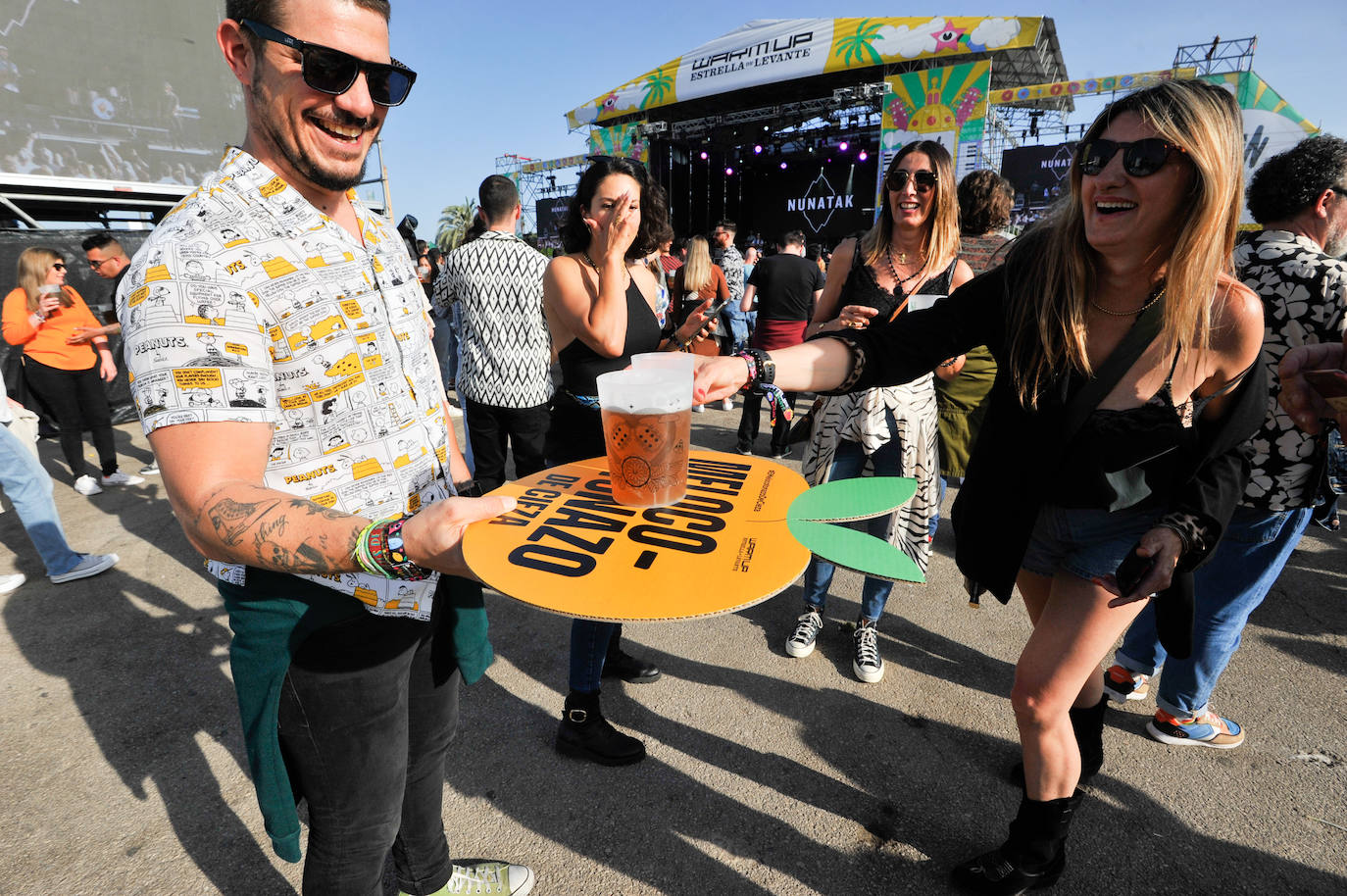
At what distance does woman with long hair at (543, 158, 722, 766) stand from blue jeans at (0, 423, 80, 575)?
3177 mm

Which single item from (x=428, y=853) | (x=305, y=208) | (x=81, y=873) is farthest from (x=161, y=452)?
(x=81, y=873)

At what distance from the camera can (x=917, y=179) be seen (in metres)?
2.32

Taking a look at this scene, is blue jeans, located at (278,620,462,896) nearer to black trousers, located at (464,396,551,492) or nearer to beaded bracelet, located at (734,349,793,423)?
beaded bracelet, located at (734,349,793,423)

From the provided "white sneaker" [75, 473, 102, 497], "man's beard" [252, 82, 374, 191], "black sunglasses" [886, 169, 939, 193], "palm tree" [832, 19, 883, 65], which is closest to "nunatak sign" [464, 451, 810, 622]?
"man's beard" [252, 82, 374, 191]

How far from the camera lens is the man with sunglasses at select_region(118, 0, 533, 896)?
2.66 ft

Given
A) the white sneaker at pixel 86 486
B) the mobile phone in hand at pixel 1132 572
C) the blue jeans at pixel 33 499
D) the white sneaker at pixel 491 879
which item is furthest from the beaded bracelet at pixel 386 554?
the white sneaker at pixel 86 486

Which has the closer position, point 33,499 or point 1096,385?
point 1096,385

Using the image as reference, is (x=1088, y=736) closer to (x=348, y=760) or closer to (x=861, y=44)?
(x=348, y=760)

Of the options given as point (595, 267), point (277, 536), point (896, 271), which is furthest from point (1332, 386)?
point (277, 536)

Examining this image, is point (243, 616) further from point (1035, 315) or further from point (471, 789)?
point (1035, 315)

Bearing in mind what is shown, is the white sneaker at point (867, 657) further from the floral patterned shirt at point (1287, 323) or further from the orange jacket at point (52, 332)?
the orange jacket at point (52, 332)

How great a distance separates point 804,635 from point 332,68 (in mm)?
2586

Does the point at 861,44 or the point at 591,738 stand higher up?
the point at 861,44

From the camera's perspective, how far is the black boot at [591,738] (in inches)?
84.0
